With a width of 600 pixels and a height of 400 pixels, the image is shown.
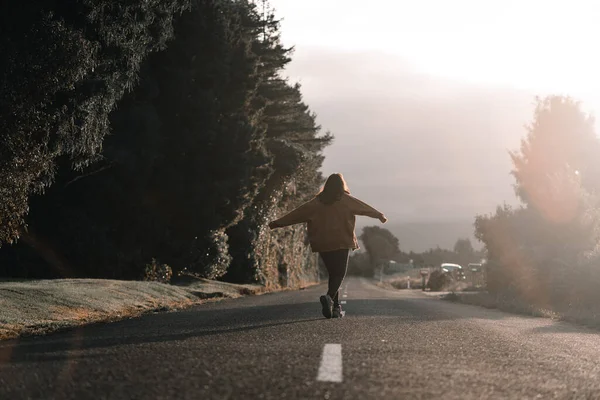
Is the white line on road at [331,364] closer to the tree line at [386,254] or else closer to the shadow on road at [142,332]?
the shadow on road at [142,332]

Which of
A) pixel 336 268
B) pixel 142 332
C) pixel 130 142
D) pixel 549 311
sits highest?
pixel 130 142

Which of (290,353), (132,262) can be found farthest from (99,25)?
(132,262)

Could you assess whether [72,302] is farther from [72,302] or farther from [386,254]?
[386,254]

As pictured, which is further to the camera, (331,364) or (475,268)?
(475,268)

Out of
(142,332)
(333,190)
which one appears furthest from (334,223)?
(142,332)

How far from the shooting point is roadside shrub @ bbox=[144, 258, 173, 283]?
2366cm

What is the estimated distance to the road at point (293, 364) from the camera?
459 cm

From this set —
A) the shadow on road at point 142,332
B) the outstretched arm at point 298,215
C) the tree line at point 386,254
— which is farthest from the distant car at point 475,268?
the tree line at point 386,254

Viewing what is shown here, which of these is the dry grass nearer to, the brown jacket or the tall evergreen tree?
the tall evergreen tree

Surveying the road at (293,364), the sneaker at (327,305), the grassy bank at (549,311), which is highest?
the sneaker at (327,305)

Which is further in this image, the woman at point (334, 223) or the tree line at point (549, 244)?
the tree line at point (549, 244)

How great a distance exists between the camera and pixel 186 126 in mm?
25594

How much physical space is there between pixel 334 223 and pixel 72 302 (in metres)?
5.01

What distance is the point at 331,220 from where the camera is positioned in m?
11.5
